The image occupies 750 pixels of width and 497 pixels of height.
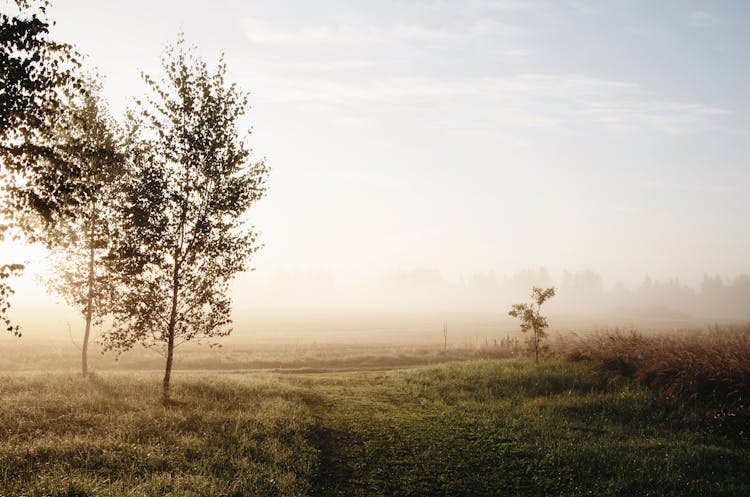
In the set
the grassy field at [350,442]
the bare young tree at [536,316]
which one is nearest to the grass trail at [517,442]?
the grassy field at [350,442]

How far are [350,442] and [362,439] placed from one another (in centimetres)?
45

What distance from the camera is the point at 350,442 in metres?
14.3

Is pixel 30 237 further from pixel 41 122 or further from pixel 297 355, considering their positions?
pixel 297 355

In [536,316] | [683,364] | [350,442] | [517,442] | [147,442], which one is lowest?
[517,442]

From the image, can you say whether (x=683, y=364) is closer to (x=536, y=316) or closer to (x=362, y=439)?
(x=536, y=316)

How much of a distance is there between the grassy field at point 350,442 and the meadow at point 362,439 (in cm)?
5

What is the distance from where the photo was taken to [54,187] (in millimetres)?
10469

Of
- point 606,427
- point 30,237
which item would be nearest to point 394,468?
point 606,427

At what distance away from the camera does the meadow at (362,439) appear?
11.2 meters

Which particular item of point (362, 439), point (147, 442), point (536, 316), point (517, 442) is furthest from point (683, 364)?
point (147, 442)

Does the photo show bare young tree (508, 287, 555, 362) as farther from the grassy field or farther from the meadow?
the grassy field

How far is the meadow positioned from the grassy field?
2.2 inches

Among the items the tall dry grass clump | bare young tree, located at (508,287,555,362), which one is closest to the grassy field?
the tall dry grass clump

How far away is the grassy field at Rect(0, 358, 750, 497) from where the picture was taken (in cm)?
1112
